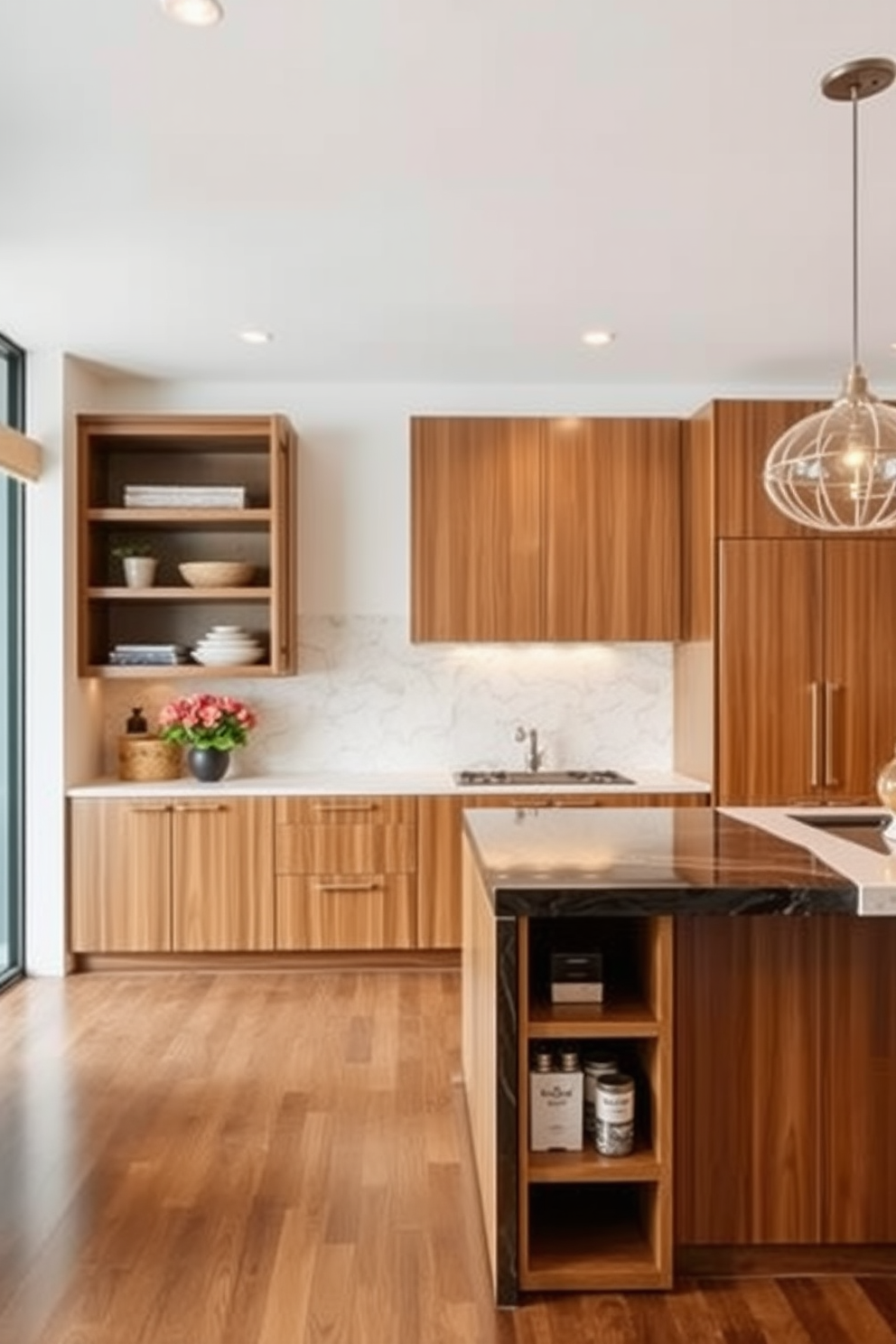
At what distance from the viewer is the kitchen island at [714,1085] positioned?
2.12 meters

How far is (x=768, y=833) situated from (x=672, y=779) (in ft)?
6.66

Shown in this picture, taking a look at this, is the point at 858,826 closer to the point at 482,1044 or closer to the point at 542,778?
the point at 482,1044

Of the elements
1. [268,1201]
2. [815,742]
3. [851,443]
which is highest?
[851,443]

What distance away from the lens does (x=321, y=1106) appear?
10.3 ft

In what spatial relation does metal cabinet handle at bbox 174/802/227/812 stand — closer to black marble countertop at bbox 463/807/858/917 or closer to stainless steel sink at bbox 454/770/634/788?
stainless steel sink at bbox 454/770/634/788

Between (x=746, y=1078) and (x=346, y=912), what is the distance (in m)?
2.49

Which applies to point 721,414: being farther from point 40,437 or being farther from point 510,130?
point 40,437

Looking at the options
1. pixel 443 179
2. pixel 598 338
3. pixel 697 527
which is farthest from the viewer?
pixel 697 527

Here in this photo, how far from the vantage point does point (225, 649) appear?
4656mm

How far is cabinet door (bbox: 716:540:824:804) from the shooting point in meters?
4.31

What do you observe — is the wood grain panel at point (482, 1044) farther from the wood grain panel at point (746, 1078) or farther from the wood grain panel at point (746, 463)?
the wood grain panel at point (746, 463)

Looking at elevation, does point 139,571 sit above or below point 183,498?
below

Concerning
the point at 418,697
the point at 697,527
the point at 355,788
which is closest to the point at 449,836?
the point at 355,788

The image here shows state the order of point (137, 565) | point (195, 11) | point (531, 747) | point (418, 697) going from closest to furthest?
point (195, 11) → point (137, 565) → point (531, 747) → point (418, 697)
